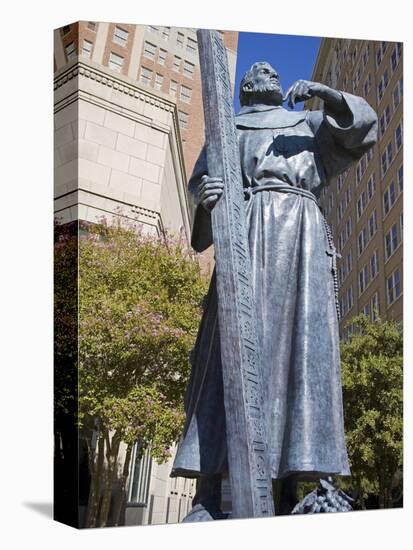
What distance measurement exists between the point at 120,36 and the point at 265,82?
977cm

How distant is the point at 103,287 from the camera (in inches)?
653

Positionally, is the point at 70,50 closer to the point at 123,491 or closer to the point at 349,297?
the point at 123,491

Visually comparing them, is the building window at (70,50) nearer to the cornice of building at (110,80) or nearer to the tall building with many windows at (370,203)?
the cornice of building at (110,80)

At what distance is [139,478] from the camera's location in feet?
61.9

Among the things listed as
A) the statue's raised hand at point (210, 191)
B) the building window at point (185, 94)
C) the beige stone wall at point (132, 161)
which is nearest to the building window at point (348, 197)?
the building window at point (185, 94)

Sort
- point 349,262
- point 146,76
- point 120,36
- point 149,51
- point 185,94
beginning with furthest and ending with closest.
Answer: point 349,262 < point 185,94 < point 146,76 < point 149,51 < point 120,36

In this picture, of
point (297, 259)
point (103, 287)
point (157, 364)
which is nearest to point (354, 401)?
point (157, 364)

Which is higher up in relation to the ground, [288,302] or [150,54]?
[150,54]

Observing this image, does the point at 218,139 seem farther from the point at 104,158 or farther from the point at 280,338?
the point at 104,158

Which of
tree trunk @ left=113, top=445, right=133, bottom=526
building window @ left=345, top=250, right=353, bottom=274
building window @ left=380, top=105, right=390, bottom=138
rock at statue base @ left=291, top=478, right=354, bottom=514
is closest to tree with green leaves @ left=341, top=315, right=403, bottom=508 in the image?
tree trunk @ left=113, top=445, right=133, bottom=526

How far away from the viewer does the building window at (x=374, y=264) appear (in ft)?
88.3

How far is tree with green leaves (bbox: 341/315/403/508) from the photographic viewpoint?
1858cm

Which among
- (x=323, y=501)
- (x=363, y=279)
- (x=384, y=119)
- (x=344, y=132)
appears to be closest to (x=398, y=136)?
(x=384, y=119)

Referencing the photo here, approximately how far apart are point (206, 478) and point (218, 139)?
221 cm
